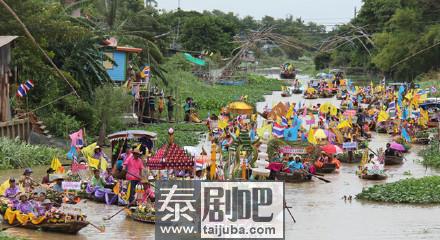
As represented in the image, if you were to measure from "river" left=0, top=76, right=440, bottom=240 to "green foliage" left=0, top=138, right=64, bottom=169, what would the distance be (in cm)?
61

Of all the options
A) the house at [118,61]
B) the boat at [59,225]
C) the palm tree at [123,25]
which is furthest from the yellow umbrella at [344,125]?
the boat at [59,225]

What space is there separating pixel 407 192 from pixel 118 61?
22.8 meters

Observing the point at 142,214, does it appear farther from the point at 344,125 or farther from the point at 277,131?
the point at 344,125

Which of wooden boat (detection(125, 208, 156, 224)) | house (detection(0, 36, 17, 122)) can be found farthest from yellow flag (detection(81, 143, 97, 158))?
house (detection(0, 36, 17, 122))

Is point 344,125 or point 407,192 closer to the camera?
point 407,192

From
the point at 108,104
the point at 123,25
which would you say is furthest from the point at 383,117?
the point at 123,25

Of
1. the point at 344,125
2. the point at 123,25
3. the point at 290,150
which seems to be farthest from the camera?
the point at 123,25

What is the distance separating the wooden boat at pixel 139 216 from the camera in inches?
785

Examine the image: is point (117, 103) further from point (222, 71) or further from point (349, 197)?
point (222, 71)

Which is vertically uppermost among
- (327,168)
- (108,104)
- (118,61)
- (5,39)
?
(5,39)

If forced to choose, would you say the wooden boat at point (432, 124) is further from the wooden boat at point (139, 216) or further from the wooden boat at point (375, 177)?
the wooden boat at point (139, 216)

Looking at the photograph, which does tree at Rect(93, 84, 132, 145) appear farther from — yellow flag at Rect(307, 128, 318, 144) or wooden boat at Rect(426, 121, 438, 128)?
wooden boat at Rect(426, 121, 438, 128)

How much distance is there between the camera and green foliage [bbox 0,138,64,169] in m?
28.8

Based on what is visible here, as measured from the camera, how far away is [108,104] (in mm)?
37000
